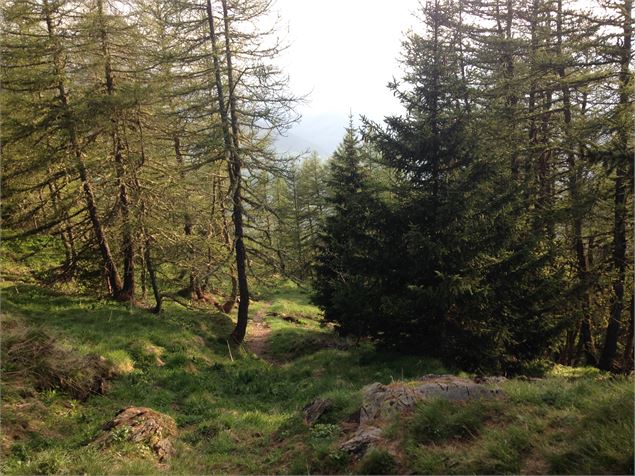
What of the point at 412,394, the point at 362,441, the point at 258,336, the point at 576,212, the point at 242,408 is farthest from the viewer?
the point at 258,336

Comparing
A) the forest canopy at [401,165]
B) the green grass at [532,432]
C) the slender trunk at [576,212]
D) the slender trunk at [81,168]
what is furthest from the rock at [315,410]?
the slender trunk at [81,168]

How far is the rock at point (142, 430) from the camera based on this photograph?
7.36m

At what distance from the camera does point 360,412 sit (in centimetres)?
802

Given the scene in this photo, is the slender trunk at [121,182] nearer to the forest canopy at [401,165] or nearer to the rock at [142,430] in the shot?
the forest canopy at [401,165]

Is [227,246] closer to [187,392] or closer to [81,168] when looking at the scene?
[81,168]

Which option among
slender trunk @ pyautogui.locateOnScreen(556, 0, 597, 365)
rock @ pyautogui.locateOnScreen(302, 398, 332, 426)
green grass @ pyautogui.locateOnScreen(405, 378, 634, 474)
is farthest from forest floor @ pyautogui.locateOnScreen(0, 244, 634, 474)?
slender trunk @ pyautogui.locateOnScreen(556, 0, 597, 365)

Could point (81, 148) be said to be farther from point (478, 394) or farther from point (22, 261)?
point (478, 394)

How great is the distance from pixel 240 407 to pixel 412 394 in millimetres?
5563

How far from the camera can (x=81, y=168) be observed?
52.1ft

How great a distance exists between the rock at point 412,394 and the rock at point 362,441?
43 cm

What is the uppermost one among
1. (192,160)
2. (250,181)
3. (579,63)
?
(579,63)

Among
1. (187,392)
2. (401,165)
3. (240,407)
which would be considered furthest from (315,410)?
(401,165)

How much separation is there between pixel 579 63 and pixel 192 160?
15418 mm

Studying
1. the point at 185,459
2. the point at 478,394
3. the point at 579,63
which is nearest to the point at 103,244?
the point at 185,459
